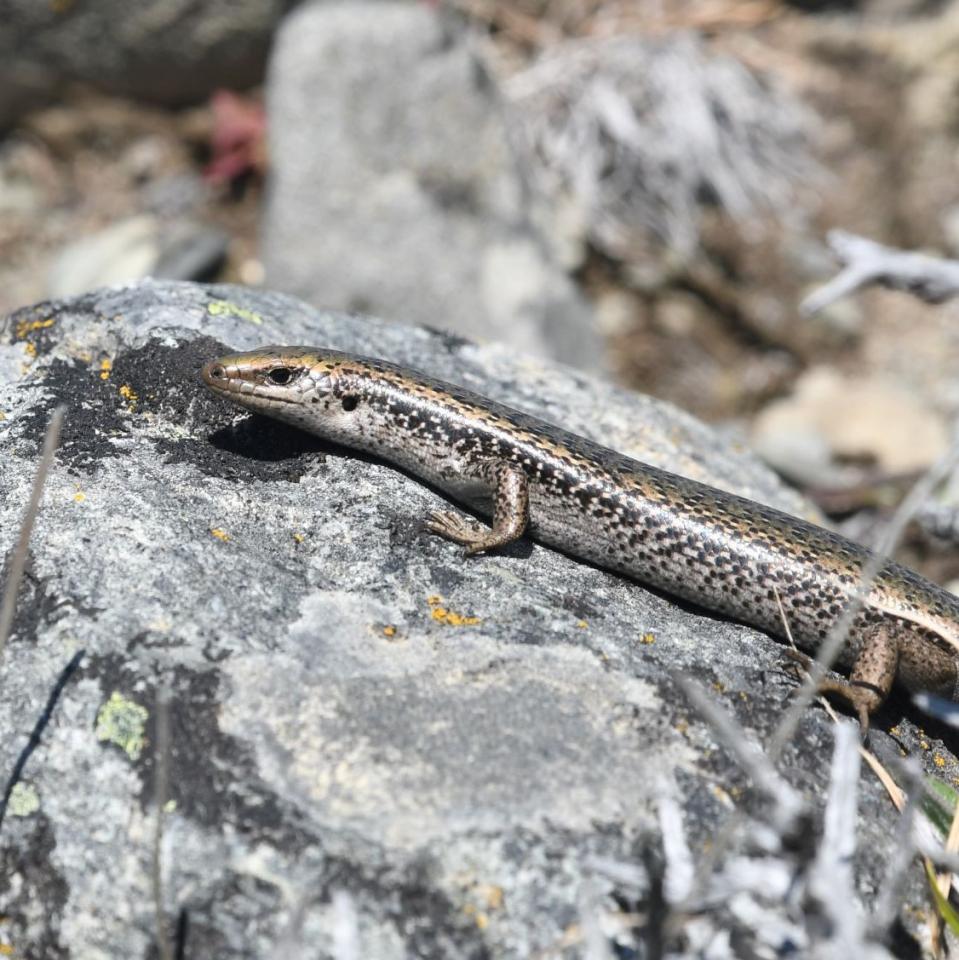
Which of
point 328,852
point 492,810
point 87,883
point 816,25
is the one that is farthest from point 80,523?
point 816,25

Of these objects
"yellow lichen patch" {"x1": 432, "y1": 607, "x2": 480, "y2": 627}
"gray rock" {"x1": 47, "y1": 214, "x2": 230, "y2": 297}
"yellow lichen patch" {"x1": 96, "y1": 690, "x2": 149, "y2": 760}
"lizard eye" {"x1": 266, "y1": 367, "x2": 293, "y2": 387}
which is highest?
"gray rock" {"x1": 47, "y1": 214, "x2": 230, "y2": 297}

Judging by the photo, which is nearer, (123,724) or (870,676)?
(123,724)

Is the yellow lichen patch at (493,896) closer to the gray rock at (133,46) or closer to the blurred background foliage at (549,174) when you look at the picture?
the blurred background foliage at (549,174)

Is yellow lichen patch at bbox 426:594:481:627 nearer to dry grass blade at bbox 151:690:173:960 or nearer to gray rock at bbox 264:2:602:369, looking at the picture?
dry grass blade at bbox 151:690:173:960

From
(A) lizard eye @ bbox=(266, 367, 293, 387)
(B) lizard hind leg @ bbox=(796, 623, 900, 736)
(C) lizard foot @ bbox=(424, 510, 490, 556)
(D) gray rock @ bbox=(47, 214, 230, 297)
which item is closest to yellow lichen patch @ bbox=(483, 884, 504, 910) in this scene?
(C) lizard foot @ bbox=(424, 510, 490, 556)

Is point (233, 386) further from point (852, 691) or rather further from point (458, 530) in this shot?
point (852, 691)

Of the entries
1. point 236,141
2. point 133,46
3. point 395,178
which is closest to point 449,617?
point 395,178

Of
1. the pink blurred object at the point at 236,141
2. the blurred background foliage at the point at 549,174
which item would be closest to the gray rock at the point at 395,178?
the blurred background foliage at the point at 549,174
